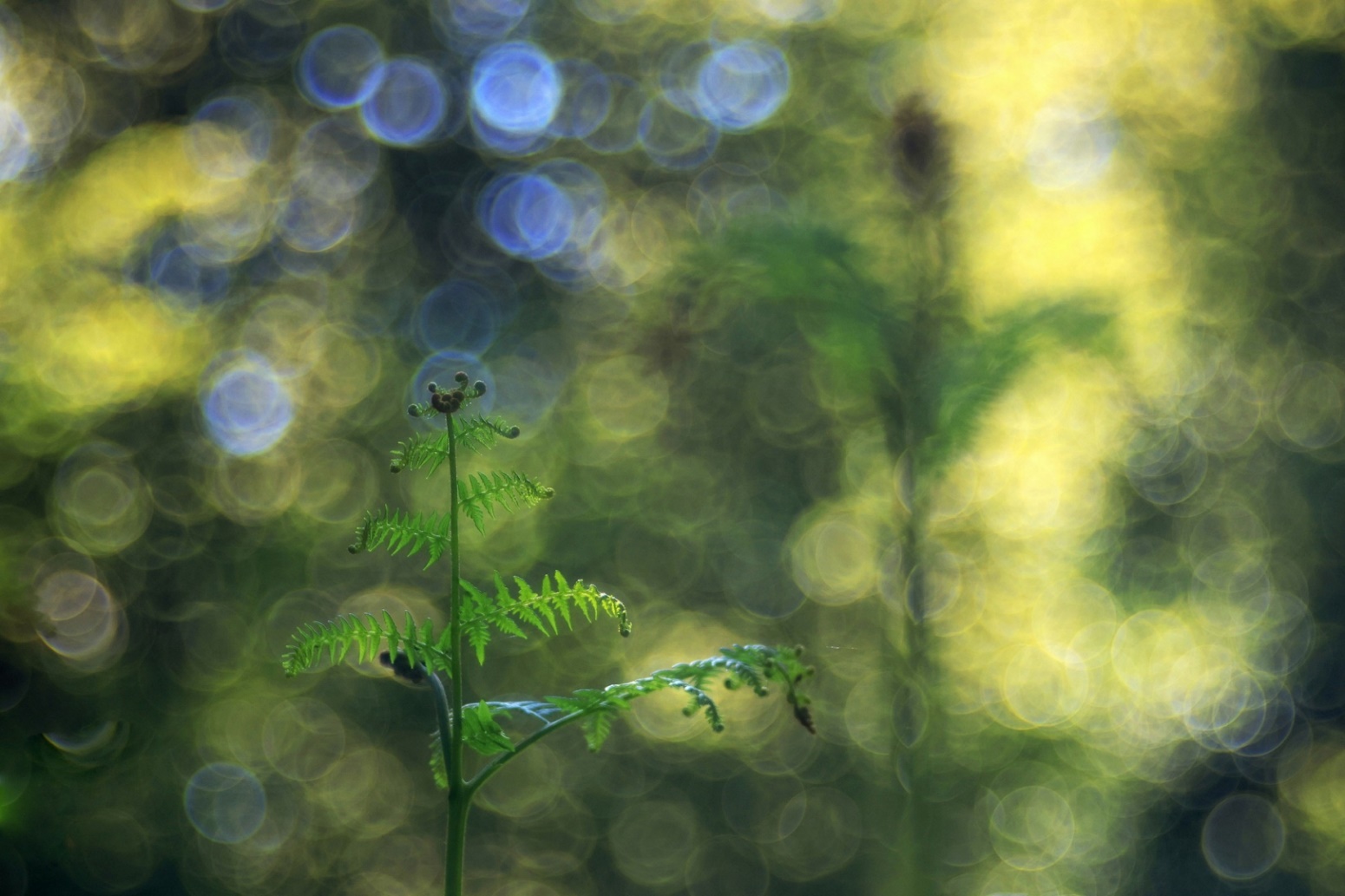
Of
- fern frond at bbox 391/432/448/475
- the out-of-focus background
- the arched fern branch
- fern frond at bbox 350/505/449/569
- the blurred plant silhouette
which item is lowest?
the out-of-focus background

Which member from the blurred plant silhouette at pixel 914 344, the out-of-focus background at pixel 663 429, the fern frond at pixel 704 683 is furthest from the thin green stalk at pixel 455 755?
the out-of-focus background at pixel 663 429

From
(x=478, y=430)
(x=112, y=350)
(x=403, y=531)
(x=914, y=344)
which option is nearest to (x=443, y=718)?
(x=403, y=531)

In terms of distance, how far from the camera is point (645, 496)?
8023 millimetres

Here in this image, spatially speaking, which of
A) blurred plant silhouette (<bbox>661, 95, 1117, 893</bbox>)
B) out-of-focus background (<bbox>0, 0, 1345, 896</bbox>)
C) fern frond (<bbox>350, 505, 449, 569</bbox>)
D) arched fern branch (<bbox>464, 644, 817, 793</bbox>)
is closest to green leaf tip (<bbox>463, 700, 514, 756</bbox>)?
arched fern branch (<bbox>464, 644, 817, 793</bbox>)

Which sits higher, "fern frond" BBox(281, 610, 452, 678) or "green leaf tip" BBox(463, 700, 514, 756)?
"fern frond" BBox(281, 610, 452, 678)

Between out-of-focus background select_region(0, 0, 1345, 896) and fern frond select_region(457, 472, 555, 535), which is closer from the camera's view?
fern frond select_region(457, 472, 555, 535)

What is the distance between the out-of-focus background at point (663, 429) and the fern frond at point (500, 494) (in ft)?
10.6

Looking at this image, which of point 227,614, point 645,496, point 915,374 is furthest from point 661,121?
point 915,374

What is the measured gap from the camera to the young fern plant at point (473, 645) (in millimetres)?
968

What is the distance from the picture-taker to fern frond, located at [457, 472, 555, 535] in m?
1.05

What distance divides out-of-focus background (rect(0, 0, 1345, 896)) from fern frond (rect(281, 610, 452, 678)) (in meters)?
3.33

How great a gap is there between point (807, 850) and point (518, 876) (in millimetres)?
2698

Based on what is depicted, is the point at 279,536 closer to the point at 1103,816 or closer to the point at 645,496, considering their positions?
the point at 645,496

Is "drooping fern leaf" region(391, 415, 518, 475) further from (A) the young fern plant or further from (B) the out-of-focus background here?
(B) the out-of-focus background
